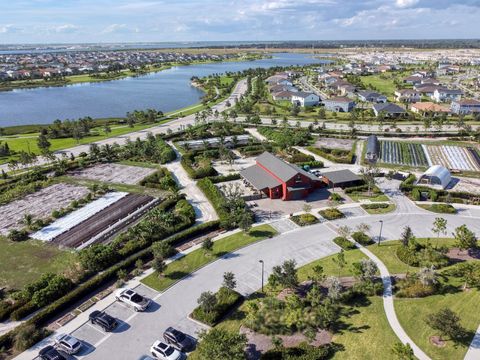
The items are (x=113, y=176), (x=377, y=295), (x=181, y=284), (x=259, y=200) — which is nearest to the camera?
(x=377, y=295)

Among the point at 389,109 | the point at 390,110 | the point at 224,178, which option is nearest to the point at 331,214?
the point at 224,178

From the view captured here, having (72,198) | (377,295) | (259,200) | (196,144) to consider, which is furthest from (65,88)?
(377,295)

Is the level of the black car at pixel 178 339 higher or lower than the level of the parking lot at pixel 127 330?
higher

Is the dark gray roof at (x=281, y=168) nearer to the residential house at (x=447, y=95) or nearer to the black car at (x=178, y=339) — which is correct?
the black car at (x=178, y=339)

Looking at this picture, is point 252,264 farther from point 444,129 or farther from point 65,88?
point 65,88

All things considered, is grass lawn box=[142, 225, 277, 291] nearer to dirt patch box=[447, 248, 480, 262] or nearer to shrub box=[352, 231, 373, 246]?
shrub box=[352, 231, 373, 246]

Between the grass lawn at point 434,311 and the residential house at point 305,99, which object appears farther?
the residential house at point 305,99

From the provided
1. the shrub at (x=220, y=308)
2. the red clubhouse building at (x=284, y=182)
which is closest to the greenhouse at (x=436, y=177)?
the red clubhouse building at (x=284, y=182)
